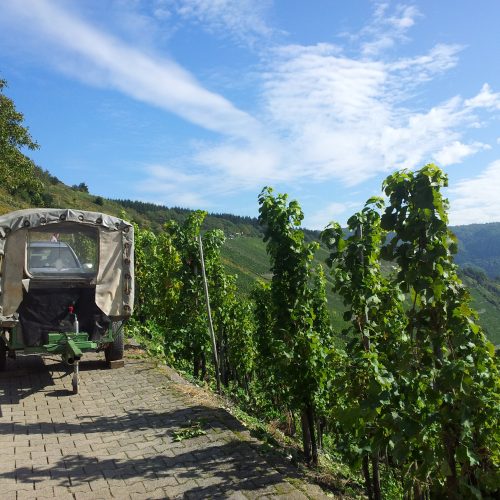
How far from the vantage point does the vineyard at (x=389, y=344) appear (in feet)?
11.7

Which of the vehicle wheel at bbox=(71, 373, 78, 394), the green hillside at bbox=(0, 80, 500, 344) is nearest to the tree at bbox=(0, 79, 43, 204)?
the green hillside at bbox=(0, 80, 500, 344)

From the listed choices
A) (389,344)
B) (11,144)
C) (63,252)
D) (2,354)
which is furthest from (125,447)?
(11,144)

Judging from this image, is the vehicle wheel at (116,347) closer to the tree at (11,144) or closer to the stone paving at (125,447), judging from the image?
the stone paving at (125,447)

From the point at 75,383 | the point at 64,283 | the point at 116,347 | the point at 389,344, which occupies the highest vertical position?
the point at 64,283

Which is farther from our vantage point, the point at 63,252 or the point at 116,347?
the point at 116,347

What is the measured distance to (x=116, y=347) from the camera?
9.40 m

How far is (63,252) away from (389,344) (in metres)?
6.27

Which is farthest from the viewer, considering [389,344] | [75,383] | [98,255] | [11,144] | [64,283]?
[11,144]

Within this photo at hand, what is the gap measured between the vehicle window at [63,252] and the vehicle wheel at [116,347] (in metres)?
1.26

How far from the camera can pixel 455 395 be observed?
3.54m

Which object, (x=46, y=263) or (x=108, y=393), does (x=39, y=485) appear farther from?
(x=46, y=263)

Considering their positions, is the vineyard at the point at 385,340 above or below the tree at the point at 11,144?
below

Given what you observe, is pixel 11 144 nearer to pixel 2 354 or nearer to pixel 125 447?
pixel 2 354

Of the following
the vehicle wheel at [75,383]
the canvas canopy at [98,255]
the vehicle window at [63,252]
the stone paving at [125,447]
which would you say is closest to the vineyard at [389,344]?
the stone paving at [125,447]
